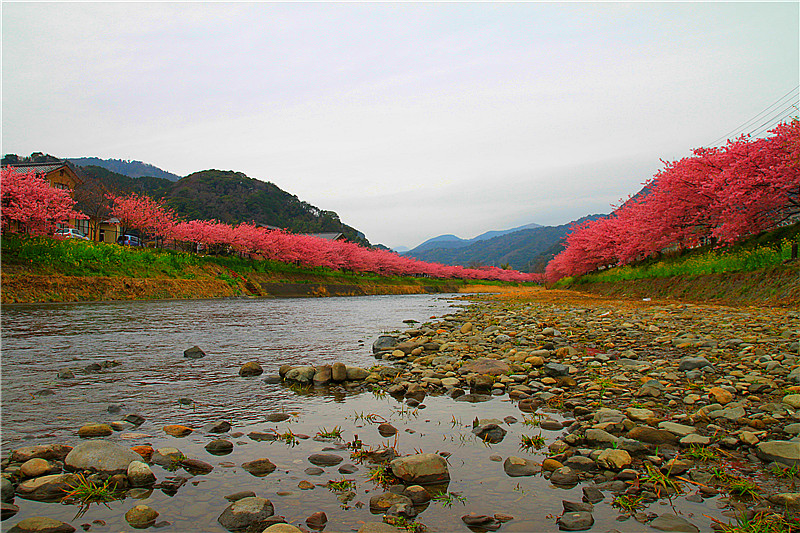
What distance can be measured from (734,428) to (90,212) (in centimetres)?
6336

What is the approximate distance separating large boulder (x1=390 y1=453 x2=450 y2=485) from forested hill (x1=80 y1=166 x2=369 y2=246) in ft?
339

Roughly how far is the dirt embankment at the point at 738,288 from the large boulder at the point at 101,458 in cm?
1662

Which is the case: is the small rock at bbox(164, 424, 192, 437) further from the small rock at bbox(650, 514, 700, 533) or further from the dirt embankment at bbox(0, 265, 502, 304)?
the dirt embankment at bbox(0, 265, 502, 304)

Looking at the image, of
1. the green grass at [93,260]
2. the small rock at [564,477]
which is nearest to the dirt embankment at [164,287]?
the green grass at [93,260]

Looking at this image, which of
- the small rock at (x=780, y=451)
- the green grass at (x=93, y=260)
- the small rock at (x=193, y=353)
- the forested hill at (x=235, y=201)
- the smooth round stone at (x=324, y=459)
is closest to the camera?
the small rock at (x=780, y=451)

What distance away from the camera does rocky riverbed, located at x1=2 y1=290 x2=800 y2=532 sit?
2.64 meters

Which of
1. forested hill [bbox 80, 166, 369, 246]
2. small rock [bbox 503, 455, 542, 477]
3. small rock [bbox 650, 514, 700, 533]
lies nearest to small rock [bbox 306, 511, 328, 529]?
small rock [bbox 503, 455, 542, 477]

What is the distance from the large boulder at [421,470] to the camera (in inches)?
124

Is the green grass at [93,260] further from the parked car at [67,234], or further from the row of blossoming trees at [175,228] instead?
the parked car at [67,234]

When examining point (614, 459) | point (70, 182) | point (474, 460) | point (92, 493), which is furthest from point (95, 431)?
point (70, 182)

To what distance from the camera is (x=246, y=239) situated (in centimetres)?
4894

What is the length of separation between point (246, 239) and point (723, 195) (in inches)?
1744

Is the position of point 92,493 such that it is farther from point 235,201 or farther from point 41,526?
point 235,201

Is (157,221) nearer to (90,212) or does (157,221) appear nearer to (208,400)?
(90,212)
